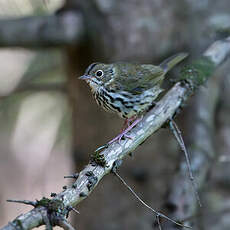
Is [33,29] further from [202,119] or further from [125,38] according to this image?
[202,119]

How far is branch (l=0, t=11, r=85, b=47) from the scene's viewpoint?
5.20 metres

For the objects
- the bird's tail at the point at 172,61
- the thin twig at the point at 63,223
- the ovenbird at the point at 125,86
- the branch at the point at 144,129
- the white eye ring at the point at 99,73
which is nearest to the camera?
the thin twig at the point at 63,223

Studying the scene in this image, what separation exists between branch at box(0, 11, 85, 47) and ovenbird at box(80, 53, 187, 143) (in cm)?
95

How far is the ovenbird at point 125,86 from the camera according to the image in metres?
4.30

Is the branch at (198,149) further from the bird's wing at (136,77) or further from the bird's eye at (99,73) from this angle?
the bird's eye at (99,73)

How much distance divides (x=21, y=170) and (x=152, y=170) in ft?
13.8

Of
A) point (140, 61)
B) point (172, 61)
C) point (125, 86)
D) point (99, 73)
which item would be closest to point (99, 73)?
point (99, 73)

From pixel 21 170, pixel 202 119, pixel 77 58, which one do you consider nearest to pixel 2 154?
pixel 21 170

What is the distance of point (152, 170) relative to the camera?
5.36m

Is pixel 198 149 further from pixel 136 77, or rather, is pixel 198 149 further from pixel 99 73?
pixel 99 73

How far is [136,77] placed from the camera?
4582 millimetres

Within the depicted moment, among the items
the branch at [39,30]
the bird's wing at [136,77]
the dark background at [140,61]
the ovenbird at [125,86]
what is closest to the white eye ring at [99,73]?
the ovenbird at [125,86]

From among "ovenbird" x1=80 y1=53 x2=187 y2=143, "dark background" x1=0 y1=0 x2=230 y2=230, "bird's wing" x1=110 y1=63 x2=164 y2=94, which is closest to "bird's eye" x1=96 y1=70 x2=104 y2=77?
"ovenbird" x1=80 y1=53 x2=187 y2=143

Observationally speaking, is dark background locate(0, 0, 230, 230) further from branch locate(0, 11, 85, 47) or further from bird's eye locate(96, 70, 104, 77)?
bird's eye locate(96, 70, 104, 77)
